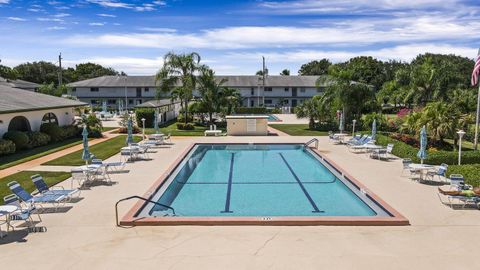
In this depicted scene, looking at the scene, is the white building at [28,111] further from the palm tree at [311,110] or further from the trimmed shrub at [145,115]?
the palm tree at [311,110]

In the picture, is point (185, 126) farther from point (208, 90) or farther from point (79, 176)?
point (79, 176)

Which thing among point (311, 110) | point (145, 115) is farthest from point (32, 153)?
point (311, 110)

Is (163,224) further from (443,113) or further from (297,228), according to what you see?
(443,113)

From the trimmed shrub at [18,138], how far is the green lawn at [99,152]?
3.11 meters

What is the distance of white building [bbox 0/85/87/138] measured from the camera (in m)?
24.3

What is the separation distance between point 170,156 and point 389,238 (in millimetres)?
15126

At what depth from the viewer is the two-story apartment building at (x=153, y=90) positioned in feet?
235

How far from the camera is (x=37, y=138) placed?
26203mm

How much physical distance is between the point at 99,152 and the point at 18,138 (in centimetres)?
469

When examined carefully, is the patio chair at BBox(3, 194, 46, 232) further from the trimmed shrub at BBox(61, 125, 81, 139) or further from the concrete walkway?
the trimmed shrub at BBox(61, 125, 81, 139)

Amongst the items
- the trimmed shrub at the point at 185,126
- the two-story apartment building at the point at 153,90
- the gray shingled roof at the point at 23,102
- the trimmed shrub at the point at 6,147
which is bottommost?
the trimmed shrub at the point at 6,147

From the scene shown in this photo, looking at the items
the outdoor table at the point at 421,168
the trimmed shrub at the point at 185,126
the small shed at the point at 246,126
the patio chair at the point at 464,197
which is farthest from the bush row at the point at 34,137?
the patio chair at the point at 464,197

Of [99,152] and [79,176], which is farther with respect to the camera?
[99,152]

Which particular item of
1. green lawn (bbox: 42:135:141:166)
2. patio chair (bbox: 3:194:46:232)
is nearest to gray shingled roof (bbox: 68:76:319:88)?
green lawn (bbox: 42:135:141:166)
